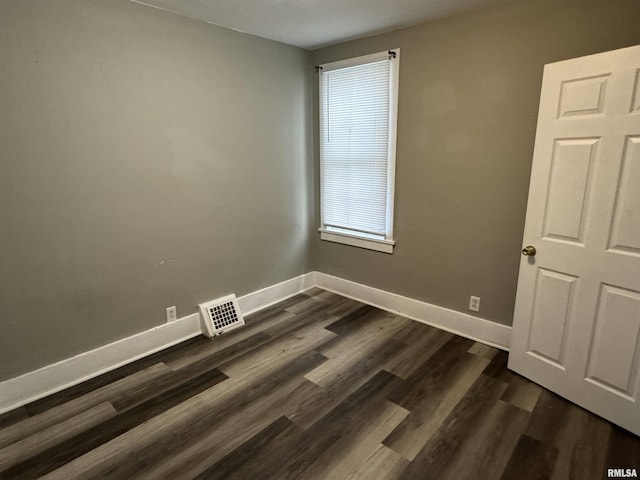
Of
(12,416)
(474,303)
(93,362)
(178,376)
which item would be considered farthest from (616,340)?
(12,416)

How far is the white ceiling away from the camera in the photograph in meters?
2.37

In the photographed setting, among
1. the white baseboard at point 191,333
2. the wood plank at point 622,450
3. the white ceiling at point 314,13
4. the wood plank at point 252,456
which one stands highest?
the white ceiling at point 314,13

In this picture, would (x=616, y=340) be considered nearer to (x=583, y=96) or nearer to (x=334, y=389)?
(x=583, y=96)

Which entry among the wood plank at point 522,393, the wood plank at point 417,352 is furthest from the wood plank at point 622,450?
the wood plank at point 417,352

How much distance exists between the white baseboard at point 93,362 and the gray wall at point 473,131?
1845 mm

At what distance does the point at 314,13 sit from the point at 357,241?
202cm

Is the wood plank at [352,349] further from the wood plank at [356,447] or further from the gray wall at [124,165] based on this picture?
the gray wall at [124,165]

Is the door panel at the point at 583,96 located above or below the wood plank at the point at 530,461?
above

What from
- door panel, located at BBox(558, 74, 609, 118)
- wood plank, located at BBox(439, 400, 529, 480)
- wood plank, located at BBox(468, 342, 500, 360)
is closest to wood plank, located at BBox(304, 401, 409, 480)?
wood plank, located at BBox(439, 400, 529, 480)

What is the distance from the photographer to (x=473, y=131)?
8.75 feet

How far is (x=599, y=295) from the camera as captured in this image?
6.53 feet

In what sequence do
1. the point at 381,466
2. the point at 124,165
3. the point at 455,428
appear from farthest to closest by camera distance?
the point at 124,165 < the point at 455,428 < the point at 381,466

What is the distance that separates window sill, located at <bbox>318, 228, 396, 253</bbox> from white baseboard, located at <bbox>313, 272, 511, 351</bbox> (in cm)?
42

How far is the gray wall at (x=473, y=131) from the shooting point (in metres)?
2.24
